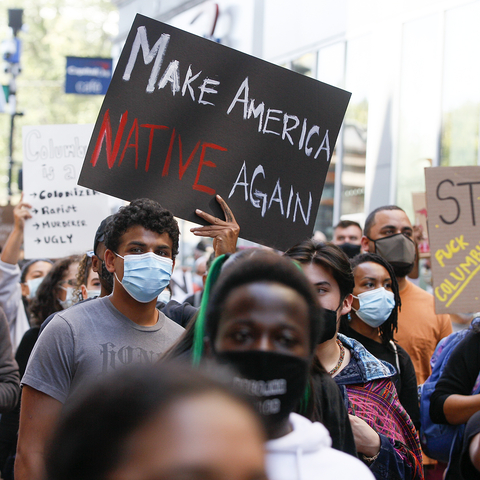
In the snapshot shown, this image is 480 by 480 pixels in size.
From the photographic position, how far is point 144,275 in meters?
2.85

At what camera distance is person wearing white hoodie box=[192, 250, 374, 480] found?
4.77 feet

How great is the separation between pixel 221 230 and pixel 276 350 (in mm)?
1663

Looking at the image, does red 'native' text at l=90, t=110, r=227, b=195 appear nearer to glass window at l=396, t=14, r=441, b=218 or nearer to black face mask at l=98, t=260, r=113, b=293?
black face mask at l=98, t=260, r=113, b=293

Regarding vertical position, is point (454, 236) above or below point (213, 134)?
below

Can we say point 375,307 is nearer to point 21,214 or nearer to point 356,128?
point 21,214

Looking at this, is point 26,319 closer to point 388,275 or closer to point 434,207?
point 388,275

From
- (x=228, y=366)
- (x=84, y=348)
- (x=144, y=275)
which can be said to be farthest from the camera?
(x=144, y=275)

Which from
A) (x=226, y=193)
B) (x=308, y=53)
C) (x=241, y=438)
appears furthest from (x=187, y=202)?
(x=308, y=53)

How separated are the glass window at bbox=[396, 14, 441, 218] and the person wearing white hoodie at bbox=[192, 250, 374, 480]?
894cm

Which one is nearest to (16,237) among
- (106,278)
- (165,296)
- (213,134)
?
(165,296)

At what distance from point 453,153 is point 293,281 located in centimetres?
911

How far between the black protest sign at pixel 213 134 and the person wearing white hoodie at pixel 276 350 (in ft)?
5.45

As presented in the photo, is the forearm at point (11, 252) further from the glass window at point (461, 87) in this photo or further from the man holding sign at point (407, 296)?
the glass window at point (461, 87)

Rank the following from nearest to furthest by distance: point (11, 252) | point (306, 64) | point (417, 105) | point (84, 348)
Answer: point (84, 348) → point (11, 252) → point (417, 105) → point (306, 64)
